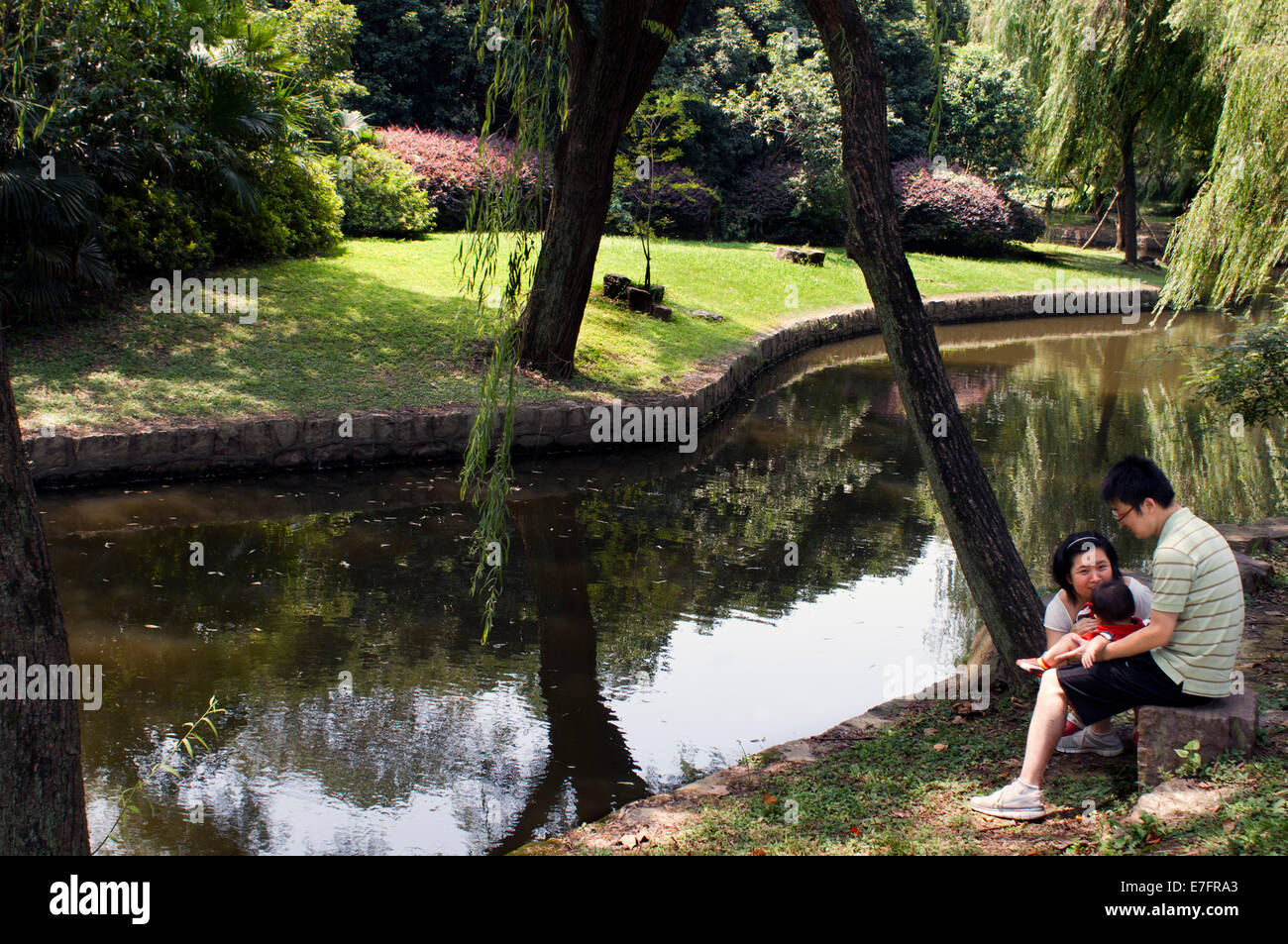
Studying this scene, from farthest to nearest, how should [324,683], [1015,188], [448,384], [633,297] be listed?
[1015,188] < [633,297] < [448,384] < [324,683]

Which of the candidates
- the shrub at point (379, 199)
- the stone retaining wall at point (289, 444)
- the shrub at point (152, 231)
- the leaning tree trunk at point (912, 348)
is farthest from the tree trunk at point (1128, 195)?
the leaning tree trunk at point (912, 348)

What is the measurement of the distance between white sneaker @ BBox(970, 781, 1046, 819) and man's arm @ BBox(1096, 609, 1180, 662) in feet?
2.09

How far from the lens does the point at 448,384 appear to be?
12.5 metres

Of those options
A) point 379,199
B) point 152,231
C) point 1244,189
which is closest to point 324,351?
point 152,231

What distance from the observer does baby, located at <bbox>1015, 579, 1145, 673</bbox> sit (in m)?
4.59

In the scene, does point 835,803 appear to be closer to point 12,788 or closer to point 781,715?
point 781,715

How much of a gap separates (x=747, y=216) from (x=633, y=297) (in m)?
13.5

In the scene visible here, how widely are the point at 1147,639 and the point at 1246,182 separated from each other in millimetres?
8018

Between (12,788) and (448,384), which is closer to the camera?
(12,788)

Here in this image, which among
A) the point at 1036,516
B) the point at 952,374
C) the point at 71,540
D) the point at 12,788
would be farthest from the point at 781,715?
the point at 952,374

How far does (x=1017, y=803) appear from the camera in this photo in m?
4.42

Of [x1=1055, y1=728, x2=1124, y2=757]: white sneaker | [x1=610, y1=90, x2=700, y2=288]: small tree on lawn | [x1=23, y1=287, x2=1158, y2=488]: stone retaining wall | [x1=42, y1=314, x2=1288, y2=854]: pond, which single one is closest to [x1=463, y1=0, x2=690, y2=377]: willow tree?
[x1=23, y1=287, x2=1158, y2=488]: stone retaining wall

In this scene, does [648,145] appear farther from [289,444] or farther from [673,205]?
[289,444]

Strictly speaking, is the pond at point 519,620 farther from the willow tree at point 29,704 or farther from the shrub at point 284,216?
the shrub at point 284,216
